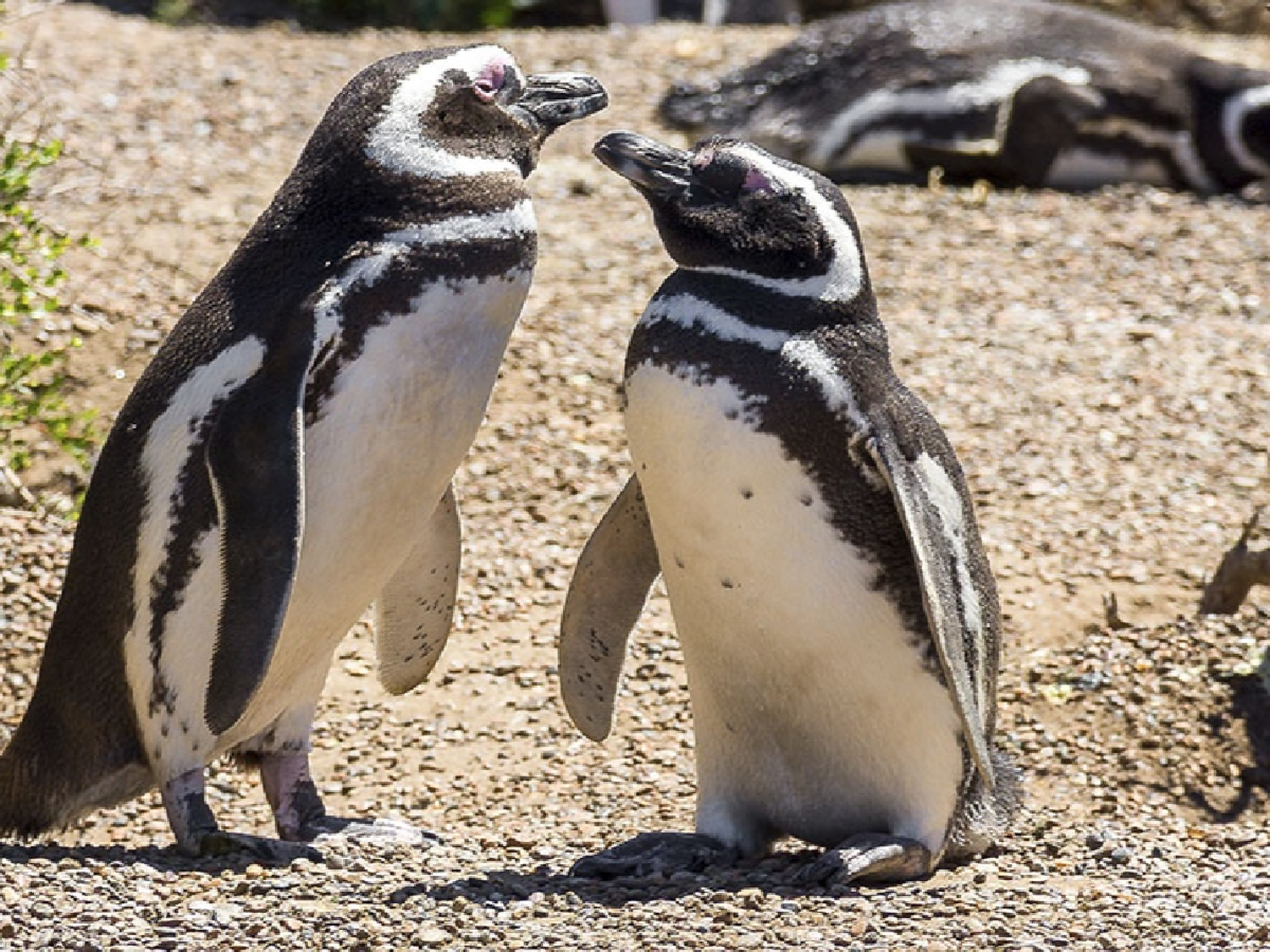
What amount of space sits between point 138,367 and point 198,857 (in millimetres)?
2416

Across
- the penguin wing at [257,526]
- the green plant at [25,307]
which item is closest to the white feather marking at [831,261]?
the penguin wing at [257,526]

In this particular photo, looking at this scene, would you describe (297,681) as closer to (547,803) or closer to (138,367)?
(547,803)

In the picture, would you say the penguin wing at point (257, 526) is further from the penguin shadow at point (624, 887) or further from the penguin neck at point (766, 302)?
the penguin neck at point (766, 302)

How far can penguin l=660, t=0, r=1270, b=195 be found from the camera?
8.32 meters

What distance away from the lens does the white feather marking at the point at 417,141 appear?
362 centimetres

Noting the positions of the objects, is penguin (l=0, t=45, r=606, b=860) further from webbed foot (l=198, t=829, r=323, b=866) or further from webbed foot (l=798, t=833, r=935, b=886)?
webbed foot (l=798, t=833, r=935, b=886)

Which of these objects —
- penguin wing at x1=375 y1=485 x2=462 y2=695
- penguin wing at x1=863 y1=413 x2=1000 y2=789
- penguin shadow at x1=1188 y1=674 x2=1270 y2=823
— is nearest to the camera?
penguin wing at x1=863 y1=413 x2=1000 y2=789

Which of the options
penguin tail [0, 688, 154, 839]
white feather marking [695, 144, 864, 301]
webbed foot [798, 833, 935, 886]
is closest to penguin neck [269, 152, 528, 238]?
white feather marking [695, 144, 864, 301]

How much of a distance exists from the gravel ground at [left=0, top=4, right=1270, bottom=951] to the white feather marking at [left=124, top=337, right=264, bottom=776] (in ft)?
0.75

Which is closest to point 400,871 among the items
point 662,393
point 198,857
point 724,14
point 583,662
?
point 198,857

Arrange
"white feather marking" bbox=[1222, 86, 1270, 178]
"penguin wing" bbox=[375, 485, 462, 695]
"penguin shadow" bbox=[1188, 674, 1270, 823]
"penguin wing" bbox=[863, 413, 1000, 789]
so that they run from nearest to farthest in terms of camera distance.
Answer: "penguin wing" bbox=[863, 413, 1000, 789], "penguin wing" bbox=[375, 485, 462, 695], "penguin shadow" bbox=[1188, 674, 1270, 823], "white feather marking" bbox=[1222, 86, 1270, 178]

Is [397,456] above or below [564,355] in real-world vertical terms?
above

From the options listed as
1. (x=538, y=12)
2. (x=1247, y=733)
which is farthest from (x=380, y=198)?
(x=538, y=12)

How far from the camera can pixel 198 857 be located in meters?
3.63
